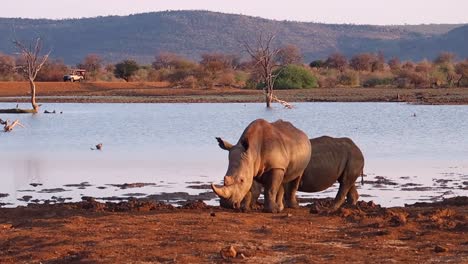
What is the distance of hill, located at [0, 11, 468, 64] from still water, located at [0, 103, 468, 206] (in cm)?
11628

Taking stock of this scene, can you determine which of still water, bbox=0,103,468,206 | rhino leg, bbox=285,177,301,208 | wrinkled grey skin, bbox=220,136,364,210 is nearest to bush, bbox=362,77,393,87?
still water, bbox=0,103,468,206

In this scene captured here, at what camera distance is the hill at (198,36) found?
17062cm

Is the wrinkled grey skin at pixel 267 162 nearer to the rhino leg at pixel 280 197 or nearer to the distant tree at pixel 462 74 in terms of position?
the rhino leg at pixel 280 197

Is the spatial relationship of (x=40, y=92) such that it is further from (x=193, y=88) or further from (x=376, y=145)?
(x=376, y=145)

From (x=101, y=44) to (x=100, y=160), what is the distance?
504ft

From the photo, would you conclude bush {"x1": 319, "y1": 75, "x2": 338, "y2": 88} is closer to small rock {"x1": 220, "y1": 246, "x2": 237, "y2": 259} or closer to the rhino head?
the rhino head

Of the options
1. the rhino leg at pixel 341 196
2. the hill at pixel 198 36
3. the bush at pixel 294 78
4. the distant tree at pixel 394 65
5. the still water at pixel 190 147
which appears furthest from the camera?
the hill at pixel 198 36

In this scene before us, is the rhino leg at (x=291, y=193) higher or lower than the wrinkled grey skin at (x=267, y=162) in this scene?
lower

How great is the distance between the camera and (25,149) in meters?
30.4

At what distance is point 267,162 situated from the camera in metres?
12.7

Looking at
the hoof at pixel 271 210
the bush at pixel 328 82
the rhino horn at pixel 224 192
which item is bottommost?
the bush at pixel 328 82

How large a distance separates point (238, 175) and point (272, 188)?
2.87 ft

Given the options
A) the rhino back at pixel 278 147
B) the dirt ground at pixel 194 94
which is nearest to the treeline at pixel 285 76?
the dirt ground at pixel 194 94

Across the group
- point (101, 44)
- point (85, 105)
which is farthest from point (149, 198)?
point (101, 44)
